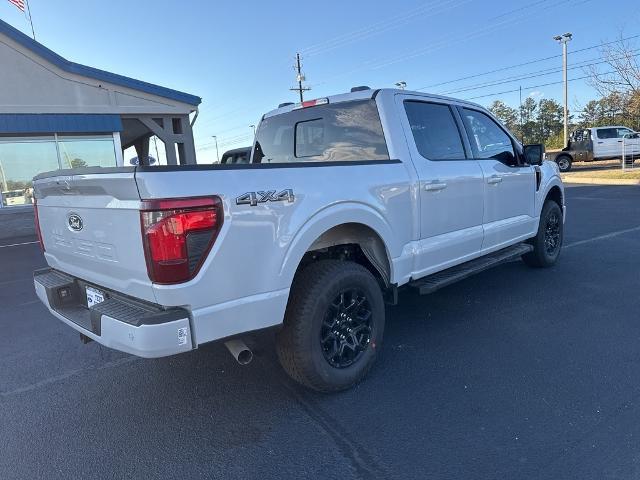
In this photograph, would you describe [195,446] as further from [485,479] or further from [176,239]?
[485,479]

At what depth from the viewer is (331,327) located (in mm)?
2986

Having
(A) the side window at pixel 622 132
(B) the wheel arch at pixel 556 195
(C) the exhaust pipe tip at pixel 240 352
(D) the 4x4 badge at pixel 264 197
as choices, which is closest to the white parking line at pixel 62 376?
(C) the exhaust pipe tip at pixel 240 352

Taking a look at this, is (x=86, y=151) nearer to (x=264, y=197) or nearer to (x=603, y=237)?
(x=264, y=197)

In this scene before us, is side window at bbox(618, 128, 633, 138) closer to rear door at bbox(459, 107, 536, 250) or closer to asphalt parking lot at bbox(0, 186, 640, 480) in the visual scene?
rear door at bbox(459, 107, 536, 250)

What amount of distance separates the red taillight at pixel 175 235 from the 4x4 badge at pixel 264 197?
0.17m

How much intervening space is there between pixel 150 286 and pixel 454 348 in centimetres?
246

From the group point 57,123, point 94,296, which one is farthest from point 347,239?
point 57,123

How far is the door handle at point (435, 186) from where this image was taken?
11.8 ft

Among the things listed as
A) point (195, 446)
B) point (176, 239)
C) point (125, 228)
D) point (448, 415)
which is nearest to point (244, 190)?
point (176, 239)

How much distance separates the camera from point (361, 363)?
3117 mm

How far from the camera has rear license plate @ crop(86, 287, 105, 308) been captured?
9.07 feet

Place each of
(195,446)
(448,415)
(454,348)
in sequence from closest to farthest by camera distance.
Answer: (195,446), (448,415), (454,348)

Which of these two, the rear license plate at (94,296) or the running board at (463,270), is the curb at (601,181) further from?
the rear license plate at (94,296)

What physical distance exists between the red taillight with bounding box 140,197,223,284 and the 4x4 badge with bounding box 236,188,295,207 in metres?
0.17
